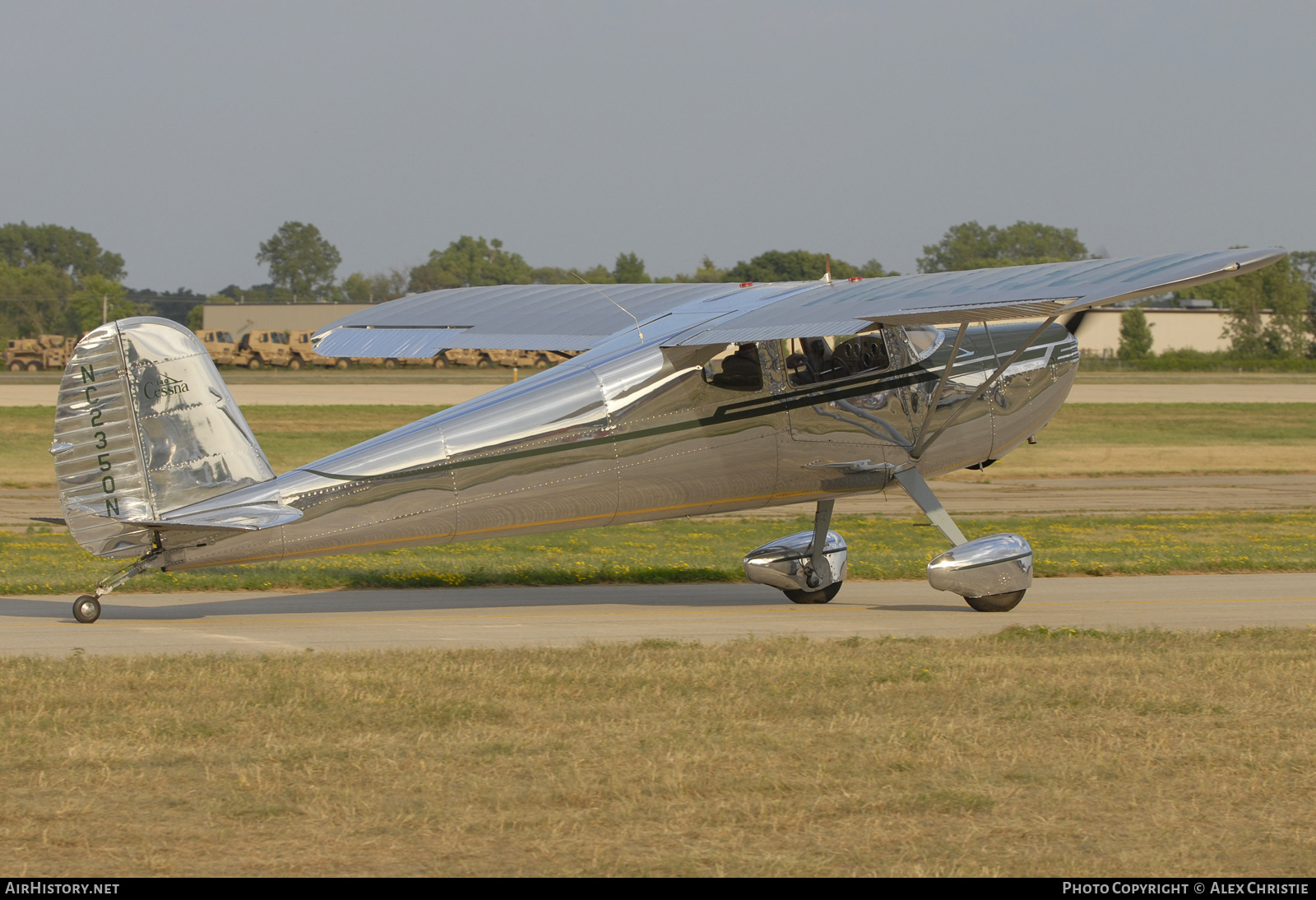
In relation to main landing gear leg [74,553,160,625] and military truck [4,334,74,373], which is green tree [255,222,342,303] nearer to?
military truck [4,334,74,373]

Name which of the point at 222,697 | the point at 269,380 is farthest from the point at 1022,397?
the point at 269,380

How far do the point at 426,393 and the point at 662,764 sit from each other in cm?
4680

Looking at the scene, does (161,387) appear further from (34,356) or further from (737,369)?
(34,356)

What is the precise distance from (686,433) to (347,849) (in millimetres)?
6223

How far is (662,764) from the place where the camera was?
19.8ft

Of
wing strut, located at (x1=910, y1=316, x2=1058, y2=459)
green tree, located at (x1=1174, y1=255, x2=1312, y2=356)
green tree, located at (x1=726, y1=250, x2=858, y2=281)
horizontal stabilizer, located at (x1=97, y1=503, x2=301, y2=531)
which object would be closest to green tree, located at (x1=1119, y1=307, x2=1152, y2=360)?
green tree, located at (x1=1174, y1=255, x2=1312, y2=356)

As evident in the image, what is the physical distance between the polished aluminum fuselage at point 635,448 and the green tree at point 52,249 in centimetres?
17176

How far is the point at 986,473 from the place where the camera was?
29016 millimetres

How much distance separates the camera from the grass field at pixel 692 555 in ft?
43.3

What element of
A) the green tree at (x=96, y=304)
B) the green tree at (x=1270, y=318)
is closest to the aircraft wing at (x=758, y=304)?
the green tree at (x=1270, y=318)

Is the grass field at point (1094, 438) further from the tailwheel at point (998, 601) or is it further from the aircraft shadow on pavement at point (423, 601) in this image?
the tailwheel at point (998, 601)

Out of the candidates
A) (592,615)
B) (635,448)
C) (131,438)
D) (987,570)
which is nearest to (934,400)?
(987,570)

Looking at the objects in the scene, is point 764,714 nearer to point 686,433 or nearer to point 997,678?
point 997,678

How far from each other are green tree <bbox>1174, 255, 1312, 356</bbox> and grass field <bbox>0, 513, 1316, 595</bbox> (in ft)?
277
